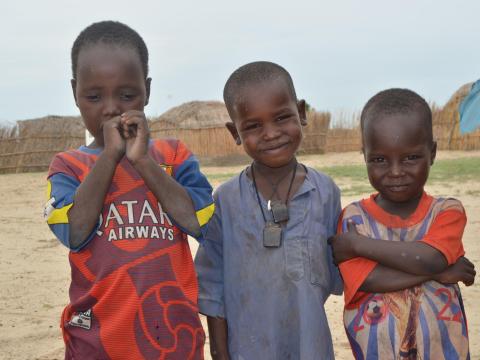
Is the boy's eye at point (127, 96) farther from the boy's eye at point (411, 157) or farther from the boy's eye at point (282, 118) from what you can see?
the boy's eye at point (411, 157)

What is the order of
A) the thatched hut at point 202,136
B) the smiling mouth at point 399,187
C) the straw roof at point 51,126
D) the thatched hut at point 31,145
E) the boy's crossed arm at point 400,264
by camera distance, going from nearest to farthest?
1. the boy's crossed arm at point 400,264
2. the smiling mouth at point 399,187
3. the thatched hut at point 31,145
4. the straw roof at point 51,126
5. the thatched hut at point 202,136

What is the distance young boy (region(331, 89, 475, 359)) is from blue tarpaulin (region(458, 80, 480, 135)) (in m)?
5.58

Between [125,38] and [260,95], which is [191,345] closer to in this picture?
[260,95]

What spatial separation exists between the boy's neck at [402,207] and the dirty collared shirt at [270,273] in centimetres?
20

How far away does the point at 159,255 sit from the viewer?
191 centimetres

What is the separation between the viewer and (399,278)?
77.0 inches

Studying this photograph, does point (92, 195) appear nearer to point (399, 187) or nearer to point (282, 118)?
point (282, 118)

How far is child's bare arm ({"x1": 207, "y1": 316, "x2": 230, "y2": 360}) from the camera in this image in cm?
219

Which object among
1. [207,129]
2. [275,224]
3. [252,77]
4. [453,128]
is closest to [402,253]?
[275,224]

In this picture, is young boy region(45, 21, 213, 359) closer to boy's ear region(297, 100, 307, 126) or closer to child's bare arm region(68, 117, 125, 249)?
child's bare arm region(68, 117, 125, 249)

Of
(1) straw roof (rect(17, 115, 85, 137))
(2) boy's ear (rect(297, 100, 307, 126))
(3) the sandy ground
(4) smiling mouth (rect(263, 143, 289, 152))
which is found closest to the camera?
(4) smiling mouth (rect(263, 143, 289, 152))

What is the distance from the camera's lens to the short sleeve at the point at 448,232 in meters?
1.94

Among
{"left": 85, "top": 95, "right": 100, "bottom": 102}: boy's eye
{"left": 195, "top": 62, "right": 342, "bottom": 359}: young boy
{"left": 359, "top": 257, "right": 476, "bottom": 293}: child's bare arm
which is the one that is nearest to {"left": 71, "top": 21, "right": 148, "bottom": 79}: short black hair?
{"left": 85, "top": 95, "right": 100, "bottom": 102}: boy's eye

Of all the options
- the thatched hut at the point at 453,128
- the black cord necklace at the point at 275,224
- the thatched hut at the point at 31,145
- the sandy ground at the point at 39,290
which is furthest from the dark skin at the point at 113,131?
the thatched hut at the point at 453,128
